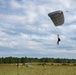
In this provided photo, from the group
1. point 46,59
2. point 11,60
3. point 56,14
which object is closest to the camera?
point 56,14

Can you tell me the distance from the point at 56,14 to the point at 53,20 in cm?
119

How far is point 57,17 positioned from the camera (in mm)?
23266

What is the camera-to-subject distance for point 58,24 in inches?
936

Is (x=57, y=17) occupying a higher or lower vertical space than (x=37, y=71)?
higher

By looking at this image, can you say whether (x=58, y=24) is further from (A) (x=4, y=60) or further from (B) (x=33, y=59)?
(B) (x=33, y=59)

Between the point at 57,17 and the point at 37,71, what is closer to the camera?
the point at 57,17

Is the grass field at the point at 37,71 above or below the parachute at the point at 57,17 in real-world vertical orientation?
below

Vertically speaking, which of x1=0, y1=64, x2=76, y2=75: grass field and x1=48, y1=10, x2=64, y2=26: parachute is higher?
x1=48, y1=10, x2=64, y2=26: parachute

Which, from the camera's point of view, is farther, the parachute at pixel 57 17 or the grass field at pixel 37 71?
the grass field at pixel 37 71

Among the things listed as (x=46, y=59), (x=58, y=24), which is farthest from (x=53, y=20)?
(x=46, y=59)

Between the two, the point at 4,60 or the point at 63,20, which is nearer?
the point at 63,20

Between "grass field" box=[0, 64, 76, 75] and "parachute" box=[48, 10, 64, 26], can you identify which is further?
"grass field" box=[0, 64, 76, 75]

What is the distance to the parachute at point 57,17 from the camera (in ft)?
74.7

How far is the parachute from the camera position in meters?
22.8
